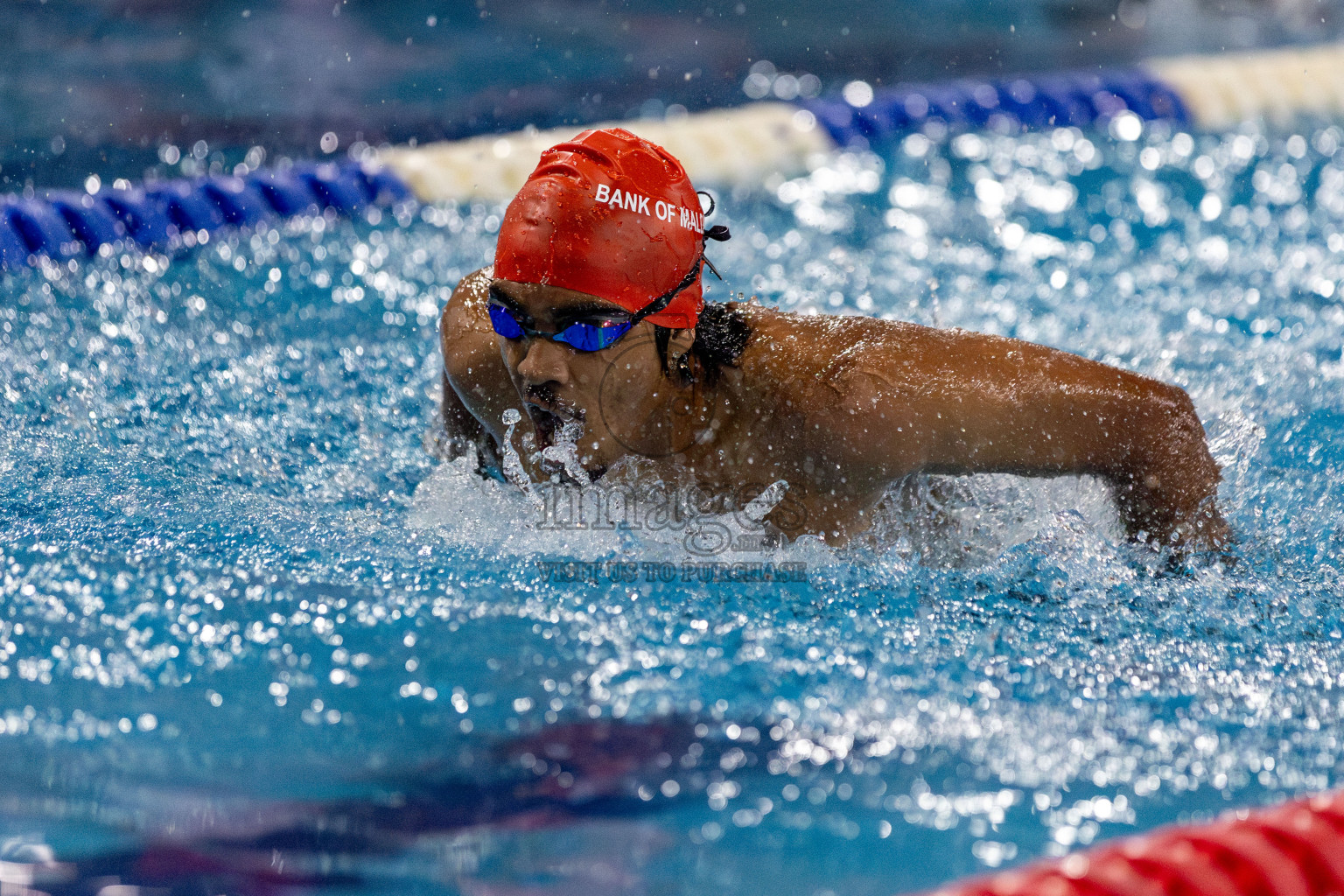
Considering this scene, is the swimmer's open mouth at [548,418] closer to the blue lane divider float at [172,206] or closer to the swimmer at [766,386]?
the swimmer at [766,386]

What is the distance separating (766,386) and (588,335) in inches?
13.0

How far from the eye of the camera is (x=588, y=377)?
81.5 inches

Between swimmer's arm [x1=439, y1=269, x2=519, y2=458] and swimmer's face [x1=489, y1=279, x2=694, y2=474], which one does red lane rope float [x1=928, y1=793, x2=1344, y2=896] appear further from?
swimmer's arm [x1=439, y1=269, x2=519, y2=458]

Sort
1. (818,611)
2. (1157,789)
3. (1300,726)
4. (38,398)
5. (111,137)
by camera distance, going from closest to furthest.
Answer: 1. (1157,789)
2. (1300,726)
3. (818,611)
4. (38,398)
5. (111,137)

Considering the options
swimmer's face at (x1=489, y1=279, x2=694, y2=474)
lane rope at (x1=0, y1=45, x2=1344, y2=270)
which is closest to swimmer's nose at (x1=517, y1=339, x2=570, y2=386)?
swimmer's face at (x1=489, y1=279, x2=694, y2=474)

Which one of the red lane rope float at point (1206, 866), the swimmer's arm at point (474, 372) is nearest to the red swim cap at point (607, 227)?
the swimmer's arm at point (474, 372)

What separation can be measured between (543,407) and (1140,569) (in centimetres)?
111

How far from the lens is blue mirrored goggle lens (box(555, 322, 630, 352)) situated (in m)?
2.02

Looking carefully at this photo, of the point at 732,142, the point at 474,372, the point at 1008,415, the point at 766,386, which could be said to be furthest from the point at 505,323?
the point at 732,142

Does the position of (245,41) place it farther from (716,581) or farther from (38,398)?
(716,581)

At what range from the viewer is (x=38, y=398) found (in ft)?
9.58

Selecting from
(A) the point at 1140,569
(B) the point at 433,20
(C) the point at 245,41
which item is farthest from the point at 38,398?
(B) the point at 433,20

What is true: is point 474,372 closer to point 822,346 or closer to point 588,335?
point 588,335

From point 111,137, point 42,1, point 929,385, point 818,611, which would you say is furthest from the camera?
point 42,1
